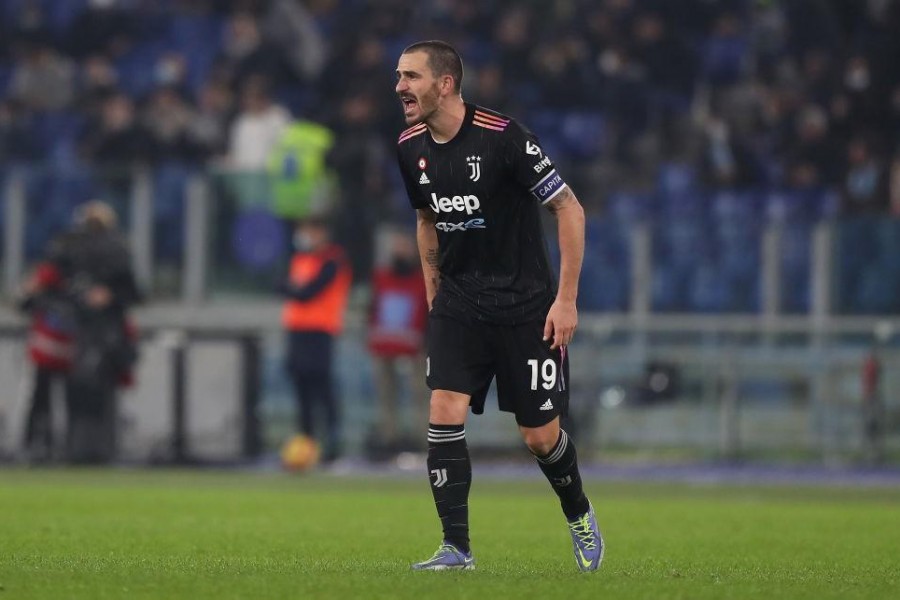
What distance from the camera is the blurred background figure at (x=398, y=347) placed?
61.5 feet

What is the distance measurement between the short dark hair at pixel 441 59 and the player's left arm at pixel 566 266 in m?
0.62

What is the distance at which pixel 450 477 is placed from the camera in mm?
7531

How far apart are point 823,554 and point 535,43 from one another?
47.0 ft

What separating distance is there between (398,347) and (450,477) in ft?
37.1

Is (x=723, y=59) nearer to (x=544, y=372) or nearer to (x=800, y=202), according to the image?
(x=800, y=202)

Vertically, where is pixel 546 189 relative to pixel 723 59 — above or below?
below

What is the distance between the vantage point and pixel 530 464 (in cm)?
1867

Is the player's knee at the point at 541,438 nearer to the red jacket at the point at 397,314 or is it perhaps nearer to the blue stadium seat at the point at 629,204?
the red jacket at the point at 397,314

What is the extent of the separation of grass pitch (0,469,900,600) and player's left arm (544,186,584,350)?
0.95 metres

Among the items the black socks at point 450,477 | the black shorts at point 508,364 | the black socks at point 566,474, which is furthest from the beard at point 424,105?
the black socks at point 566,474

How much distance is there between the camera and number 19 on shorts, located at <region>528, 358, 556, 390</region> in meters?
7.47

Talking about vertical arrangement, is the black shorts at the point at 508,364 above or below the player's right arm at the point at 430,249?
below

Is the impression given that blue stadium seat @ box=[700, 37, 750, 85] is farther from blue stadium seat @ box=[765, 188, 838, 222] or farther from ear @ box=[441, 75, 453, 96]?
ear @ box=[441, 75, 453, 96]

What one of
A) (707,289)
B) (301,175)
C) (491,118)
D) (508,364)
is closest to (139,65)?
(301,175)
